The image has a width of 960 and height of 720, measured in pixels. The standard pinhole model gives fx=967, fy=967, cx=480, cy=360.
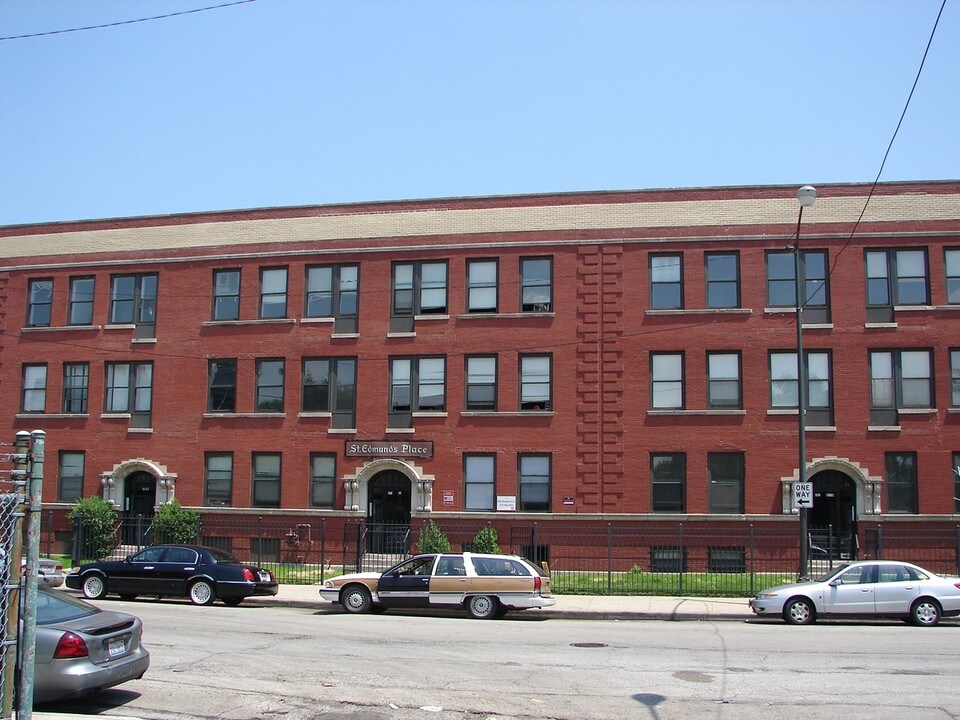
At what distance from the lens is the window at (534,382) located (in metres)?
32.9

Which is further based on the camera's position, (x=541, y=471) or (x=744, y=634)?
(x=541, y=471)

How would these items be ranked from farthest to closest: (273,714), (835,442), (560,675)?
(835,442) < (560,675) < (273,714)

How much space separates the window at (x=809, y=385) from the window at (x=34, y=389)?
87.6 feet

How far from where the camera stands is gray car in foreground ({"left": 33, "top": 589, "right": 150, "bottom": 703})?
33.7ft

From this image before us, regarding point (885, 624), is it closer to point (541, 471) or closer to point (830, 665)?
point (830, 665)

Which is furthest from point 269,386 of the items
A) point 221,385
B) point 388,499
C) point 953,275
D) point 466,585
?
point 953,275

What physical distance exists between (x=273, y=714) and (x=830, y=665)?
8154mm

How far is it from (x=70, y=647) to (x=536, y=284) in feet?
80.5

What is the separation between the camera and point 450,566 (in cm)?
2145

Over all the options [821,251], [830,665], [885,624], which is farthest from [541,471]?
[830,665]

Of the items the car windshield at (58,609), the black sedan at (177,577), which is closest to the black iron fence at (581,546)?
the black sedan at (177,577)

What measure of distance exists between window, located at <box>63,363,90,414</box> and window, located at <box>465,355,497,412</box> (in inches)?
577

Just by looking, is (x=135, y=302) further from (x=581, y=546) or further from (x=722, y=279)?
(x=722, y=279)

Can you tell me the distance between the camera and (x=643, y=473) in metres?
32.0
